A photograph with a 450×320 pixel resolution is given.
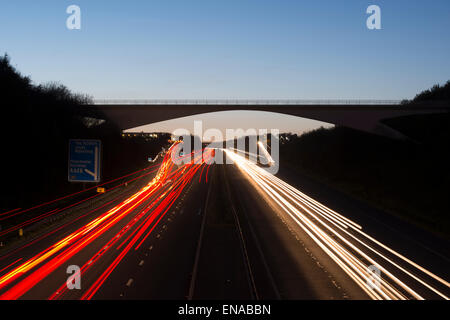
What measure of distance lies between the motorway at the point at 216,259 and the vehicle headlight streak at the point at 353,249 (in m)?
0.05

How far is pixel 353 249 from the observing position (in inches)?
817

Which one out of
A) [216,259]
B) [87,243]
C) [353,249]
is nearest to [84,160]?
[87,243]

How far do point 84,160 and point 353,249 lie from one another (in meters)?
18.3

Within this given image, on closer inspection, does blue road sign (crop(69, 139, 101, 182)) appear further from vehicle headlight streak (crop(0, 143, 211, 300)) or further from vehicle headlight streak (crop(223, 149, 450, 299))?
vehicle headlight streak (crop(223, 149, 450, 299))

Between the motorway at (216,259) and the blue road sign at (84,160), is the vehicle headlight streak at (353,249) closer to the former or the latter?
the motorway at (216,259)

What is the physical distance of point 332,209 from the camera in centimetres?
3397

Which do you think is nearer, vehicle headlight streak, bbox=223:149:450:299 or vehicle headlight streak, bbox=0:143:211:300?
vehicle headlight streak, bbox=0:143:211:300

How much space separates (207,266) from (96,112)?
4869 cm

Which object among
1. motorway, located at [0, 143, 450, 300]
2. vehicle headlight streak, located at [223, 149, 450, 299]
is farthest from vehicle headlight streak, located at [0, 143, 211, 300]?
vehicle headlight streak, located at [223, 149, 450, 299]

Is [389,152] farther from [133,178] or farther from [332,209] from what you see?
[133,178]

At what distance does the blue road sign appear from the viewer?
28.5m

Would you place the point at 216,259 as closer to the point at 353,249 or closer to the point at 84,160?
the point at 353,249

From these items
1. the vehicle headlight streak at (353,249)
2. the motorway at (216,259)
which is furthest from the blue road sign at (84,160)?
the vehicle headlight streak at (353,249)

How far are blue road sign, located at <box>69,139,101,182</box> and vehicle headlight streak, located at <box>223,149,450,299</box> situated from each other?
14228 millimetres
